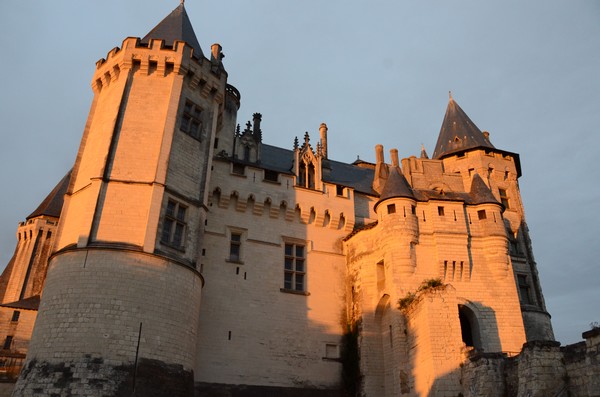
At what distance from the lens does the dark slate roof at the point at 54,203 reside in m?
30.3

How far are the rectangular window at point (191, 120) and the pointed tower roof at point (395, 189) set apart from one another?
7.92 meters

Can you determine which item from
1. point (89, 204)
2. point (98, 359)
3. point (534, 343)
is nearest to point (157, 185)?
point (89, 204)

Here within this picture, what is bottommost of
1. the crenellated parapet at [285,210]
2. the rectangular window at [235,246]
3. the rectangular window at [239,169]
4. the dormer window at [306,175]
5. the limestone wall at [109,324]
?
the limestone wall at [109,324]

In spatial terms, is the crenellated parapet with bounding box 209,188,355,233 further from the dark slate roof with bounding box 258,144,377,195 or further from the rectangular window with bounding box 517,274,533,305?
the rectangular window with bounding box 517,274,533,305

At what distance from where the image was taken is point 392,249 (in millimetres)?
18859

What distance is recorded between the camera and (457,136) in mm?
26312

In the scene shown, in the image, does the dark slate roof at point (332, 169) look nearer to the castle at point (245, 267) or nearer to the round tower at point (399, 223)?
the castle at point (245, 267)

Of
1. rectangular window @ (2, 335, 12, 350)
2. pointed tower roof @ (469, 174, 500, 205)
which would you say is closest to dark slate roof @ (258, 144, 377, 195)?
pointed tower roof @ (469, 174, 500, 205)

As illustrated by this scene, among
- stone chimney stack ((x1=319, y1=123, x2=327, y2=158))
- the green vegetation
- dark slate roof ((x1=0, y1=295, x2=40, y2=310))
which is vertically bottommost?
the green vegetation

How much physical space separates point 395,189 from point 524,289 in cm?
810

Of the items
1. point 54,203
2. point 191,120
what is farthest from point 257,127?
point 54,203

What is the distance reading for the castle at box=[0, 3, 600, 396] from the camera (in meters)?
13.9

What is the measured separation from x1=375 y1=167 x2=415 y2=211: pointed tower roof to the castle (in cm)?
10

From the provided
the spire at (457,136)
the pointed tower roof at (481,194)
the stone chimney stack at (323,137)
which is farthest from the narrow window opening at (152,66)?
the spire at (457,136)
